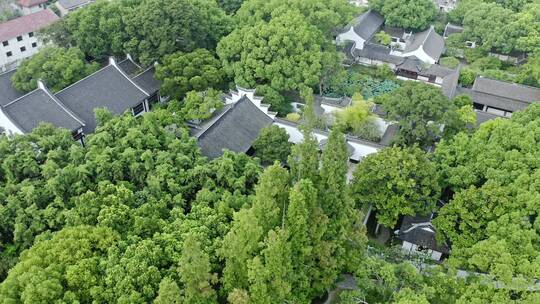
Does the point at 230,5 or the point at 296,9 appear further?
the point at 230,5

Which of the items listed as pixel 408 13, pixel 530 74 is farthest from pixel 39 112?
pixel 530 74

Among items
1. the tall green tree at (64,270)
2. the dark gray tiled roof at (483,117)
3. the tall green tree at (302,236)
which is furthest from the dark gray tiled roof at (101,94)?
the dark gray tiled roof at (483,117)

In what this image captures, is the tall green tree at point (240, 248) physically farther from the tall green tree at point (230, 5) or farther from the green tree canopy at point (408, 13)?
the green tree canopy at point (408, 13)

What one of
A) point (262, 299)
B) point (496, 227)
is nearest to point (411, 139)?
point (496, 227)

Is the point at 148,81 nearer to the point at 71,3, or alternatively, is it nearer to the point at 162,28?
the point at 162,28

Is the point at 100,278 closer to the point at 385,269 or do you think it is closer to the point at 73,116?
the point at 385,269

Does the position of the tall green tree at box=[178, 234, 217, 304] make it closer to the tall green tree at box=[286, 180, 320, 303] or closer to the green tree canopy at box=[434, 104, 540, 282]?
the tall green tree at box=[286, 180, 320, 303]
